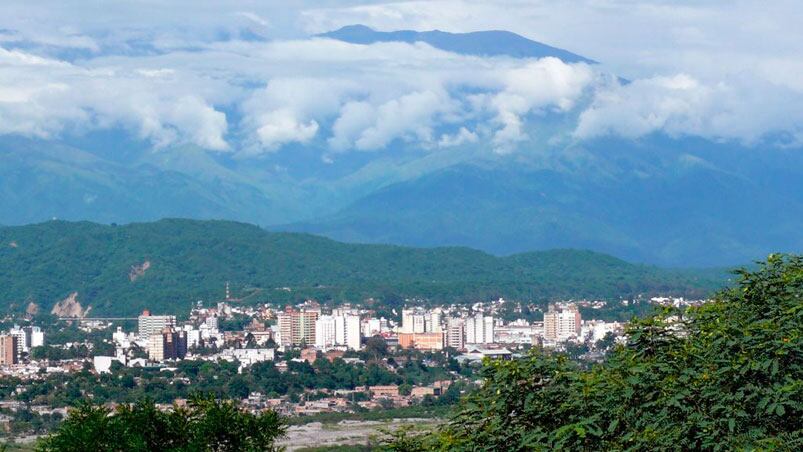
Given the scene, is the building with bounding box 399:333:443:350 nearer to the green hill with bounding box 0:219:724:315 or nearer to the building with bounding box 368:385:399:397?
the building with bounding box 368:385:399:397

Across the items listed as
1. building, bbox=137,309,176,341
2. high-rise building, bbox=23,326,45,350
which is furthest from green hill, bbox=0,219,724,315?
high-rise building, bbox=23,326,45,350

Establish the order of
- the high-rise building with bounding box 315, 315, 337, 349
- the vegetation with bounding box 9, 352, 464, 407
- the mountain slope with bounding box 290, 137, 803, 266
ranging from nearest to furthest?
the vegetation with bounding box 9, 352, 464, 407 < the high-rise building with bounding box 315, 315, 337, 349 < the mountain slope with bounding box 290, 137, 803, 266

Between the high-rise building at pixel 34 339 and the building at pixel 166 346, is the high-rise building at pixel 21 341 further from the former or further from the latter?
the building at pixel 166 346

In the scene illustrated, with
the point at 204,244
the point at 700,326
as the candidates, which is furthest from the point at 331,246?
the point at 700,326

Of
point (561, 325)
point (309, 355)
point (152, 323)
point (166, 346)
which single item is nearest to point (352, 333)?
point (309, 355)

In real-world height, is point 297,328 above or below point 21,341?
above

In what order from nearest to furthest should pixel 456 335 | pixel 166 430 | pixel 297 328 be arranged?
pixel 166 430 → pixel 456 335 → pixel 297 328

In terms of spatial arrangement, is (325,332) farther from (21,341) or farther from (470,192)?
(470,192)
